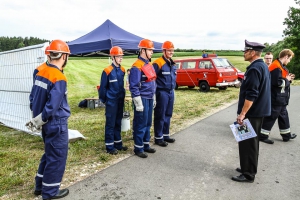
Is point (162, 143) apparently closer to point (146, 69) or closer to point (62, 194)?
point (146, 69)

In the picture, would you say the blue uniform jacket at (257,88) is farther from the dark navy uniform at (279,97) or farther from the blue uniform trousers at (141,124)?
the dark navy uniform at (279,97)

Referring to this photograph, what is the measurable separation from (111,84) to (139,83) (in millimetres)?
602

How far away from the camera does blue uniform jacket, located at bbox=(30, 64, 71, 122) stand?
9.62 ft

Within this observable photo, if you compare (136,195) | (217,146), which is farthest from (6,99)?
(217,146)

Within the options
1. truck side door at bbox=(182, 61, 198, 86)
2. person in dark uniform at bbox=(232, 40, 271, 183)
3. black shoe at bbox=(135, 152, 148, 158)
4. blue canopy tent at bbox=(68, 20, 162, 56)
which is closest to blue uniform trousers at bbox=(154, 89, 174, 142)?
black shoe at bbox=(135, 152, 148, 158)

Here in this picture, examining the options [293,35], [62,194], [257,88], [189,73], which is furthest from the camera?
[293,35]

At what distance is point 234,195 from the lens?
11.0 ft

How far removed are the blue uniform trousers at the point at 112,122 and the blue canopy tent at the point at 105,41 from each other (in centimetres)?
423

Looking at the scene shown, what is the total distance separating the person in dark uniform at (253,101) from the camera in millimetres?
3543

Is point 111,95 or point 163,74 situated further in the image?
point 163,74

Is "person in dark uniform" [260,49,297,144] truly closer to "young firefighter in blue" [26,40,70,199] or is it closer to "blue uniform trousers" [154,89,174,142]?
"blue uniform trousers" [154,89,174,142]

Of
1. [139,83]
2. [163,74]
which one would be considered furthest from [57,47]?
[163,74]

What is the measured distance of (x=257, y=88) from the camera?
11.6ft

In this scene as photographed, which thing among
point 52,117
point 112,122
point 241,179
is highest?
point 52,117
